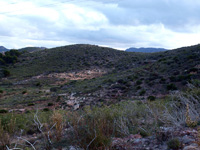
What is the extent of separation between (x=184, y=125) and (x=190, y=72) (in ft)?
49.1

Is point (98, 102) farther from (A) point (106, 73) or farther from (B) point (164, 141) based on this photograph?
(A) point (106, 73)

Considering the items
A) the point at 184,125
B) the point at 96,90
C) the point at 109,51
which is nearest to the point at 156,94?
the point at 96,90

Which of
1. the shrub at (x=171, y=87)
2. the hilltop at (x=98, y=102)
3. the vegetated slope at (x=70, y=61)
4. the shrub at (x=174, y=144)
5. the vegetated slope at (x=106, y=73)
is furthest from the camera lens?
the vegetated slope at (x=70, y=61)

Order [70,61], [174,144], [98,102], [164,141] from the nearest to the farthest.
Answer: [174,144]
[164,141]
[98,102]
[70,61]

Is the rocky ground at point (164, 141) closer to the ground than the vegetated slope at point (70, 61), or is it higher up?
closer to the ground

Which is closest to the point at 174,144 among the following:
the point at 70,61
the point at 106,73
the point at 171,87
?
the point at 171,87

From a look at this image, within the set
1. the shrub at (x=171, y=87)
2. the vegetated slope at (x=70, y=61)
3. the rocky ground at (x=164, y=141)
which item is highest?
the vegetated slope at (x=70, y=61)

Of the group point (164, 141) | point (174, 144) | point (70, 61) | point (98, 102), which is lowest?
point (98, 102)

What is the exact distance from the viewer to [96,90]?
19172mm

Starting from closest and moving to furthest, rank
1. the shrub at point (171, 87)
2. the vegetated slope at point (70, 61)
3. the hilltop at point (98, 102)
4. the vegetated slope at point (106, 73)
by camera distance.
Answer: the hilltop at point (98, 102)
the shrub at point (171, 87)
the vegetated slope at point (106, 73)
the vegetated slope at point (70, 61)

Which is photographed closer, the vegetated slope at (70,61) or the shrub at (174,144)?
the shrub at (174,144)

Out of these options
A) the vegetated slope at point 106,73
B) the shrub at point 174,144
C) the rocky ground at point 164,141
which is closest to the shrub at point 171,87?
the vegetated slope at point 106,73

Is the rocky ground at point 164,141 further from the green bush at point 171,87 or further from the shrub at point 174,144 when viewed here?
the green bush at point 171,87

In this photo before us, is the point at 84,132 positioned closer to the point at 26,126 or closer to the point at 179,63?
the point at 26,126
